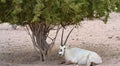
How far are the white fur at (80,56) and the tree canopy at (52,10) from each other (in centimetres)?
97

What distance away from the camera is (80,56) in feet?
39.5

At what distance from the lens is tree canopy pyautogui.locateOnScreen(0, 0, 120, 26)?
11.7 metres

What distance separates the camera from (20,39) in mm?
21078

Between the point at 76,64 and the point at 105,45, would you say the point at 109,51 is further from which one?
the point at 76,64

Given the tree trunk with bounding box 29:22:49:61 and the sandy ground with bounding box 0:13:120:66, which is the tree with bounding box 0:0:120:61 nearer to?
the tree trunk with bounding box 29:22:49:61

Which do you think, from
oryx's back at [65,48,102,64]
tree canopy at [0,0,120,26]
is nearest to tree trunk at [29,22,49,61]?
tree canopy at [0,0,120,26]

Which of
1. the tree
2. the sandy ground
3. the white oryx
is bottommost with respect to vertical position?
the sandy ground

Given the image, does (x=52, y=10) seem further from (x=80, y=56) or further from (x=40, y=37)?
(x=40, y=37)

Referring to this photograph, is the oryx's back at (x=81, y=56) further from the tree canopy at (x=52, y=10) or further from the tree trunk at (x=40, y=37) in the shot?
the tree trunk at (x=40, y=37)

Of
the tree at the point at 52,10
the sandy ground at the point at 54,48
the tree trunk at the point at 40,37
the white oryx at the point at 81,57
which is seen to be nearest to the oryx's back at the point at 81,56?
the white oryx at the point at 81,57

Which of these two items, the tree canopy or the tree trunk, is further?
the tree trunk

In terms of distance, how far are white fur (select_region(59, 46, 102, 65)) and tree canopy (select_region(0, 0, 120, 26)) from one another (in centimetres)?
97

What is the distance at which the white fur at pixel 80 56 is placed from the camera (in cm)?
1190

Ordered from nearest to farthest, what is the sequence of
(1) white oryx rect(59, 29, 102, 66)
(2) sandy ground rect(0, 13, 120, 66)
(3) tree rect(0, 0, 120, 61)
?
(3) tree rect(0, 0, 120, 61), (1) white oryx rect(59, 29, 102, 66), (2) sandy ground rect(0, 13, 120, 66)
